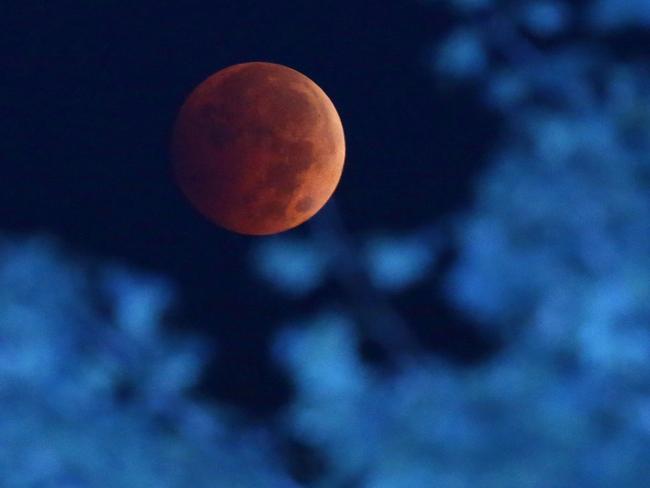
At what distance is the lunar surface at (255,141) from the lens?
609cm

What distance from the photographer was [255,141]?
19.9 feet

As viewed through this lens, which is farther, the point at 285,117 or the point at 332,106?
the point at 332,106

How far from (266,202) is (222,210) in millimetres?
275

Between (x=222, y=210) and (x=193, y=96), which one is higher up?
(x=193, y=96)

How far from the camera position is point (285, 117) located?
6094 mm

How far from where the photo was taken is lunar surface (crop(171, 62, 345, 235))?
609 centimetres

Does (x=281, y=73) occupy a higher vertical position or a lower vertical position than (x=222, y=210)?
higher

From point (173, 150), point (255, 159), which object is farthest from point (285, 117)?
point (173, 150)

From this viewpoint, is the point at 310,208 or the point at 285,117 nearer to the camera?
the point at 285,117

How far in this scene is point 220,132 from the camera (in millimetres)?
6098

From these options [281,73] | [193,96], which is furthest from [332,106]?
[193,96]

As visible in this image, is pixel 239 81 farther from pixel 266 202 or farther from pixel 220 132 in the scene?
pixel 266 202

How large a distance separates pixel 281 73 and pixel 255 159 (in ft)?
1.76

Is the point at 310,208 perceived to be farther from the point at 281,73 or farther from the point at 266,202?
the point at 281,73
